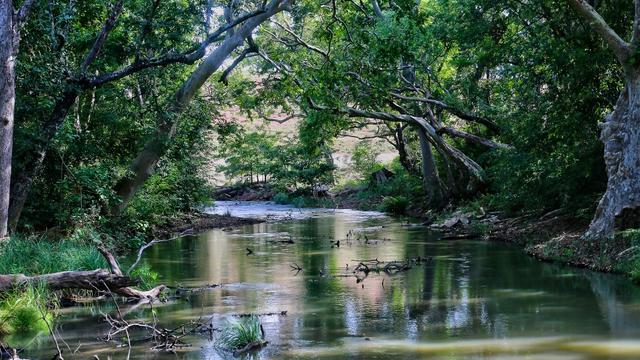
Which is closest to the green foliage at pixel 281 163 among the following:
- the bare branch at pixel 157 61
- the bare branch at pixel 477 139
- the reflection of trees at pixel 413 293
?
the bare branch at pixel 477 139

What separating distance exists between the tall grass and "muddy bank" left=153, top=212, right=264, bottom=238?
1034cm

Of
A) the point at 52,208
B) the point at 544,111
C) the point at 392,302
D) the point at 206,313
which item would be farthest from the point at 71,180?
the point at 544,111

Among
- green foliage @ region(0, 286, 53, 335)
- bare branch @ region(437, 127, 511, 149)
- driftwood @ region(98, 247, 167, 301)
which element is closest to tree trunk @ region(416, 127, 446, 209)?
bare branch @ region(437, 127, 511, 149)

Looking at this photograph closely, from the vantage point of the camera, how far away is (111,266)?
1172cm

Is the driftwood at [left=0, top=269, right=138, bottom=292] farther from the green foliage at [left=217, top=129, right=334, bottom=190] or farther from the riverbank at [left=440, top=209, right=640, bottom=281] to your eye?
the green foliage at [left=217, top=129, right=334, bottom=190]

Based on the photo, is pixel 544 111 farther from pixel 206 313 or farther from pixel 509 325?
pixel 206 313

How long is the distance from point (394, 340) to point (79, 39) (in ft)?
42.7

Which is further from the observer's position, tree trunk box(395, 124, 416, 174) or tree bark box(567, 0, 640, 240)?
tree trunk box(395, 124, 416, 174)

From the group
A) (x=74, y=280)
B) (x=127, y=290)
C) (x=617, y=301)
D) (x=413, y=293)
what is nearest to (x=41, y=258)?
(x=127, y=290)

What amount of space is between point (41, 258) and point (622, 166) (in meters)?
11.8

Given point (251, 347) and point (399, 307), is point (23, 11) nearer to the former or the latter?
point (251, 347)

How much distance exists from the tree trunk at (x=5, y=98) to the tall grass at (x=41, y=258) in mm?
732

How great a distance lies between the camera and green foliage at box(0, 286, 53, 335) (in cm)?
966

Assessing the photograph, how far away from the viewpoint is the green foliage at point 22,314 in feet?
31.7
